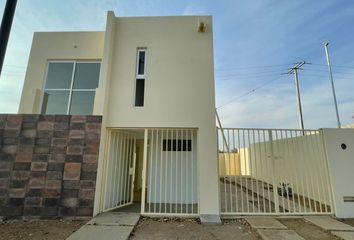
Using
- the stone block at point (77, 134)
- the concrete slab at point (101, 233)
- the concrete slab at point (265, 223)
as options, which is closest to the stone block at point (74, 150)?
the stone block at point (77, 134)

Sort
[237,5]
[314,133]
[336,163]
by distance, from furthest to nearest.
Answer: [237,5] → [314,133] → [336,163]

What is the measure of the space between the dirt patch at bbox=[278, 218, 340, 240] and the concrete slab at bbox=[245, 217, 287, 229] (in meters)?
0.20

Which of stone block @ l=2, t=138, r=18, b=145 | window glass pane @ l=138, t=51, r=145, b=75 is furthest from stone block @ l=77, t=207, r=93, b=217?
window glass pane @ l=138, t=51, r=145, b=75

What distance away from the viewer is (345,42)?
24.6 ft

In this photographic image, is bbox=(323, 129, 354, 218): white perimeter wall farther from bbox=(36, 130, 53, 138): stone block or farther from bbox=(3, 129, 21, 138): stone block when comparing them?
bbox=(3, 129, 21, 138): stone block

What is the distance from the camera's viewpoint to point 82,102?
234 inches

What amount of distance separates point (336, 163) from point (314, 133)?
92cm

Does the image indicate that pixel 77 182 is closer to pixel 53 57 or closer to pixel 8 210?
pixel 8 210

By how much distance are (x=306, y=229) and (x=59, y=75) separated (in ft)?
26.8

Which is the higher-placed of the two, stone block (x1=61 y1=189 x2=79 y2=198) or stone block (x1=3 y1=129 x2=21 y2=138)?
stone block (x1=3 y1=129 x2=21 y2=138)

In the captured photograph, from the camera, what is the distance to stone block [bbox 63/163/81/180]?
4.62 meters

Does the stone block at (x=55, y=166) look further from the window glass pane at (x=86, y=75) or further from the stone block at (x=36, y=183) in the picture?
the window glass pane at (x=86, y=75)

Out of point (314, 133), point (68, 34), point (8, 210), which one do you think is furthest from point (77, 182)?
point (314, 133)

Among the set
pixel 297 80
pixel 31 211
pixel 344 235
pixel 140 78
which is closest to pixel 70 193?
pixel 31 211
